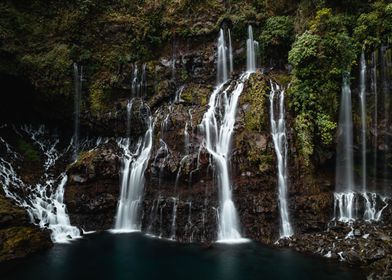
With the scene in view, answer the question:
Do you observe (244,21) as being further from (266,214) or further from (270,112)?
(266,214)

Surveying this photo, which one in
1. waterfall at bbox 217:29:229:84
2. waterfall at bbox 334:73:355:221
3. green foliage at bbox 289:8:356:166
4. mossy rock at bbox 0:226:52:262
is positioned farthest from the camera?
waterfall at bbox 217:29:229:84

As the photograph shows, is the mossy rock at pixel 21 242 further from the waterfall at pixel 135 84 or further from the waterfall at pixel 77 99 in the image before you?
the waterfall at pixel 135 84

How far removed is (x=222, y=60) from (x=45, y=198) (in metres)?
12.4

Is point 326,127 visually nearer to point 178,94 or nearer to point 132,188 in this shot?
point 178,94

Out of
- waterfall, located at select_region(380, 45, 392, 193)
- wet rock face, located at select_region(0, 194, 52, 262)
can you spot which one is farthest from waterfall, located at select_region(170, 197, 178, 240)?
waterfall, located at select_region(380, 45, 392, 193)

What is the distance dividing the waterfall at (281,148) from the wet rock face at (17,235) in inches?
385

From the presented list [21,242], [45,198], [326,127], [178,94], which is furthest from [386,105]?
[21,242]

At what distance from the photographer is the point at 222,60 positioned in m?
22.6

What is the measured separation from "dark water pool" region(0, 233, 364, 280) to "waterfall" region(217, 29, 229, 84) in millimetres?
10332

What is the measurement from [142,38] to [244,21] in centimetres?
624

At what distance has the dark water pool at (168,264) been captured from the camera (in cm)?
1277

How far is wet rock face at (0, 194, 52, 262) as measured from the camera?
45.3 ft

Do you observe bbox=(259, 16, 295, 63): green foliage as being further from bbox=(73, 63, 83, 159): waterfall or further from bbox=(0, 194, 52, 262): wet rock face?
bbox=(0, 194, 52, 262): wet rock face

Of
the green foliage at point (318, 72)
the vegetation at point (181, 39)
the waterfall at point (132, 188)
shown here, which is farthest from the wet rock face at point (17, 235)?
the green foliage at point (318, 72)
